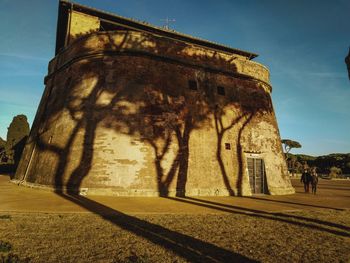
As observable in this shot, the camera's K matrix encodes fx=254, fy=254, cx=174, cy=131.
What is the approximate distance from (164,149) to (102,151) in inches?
112

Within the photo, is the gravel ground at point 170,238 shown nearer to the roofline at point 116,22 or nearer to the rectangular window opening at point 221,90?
the rectangular window opening at point 221,90

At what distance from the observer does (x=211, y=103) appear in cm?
1425

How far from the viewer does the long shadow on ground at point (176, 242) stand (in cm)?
394

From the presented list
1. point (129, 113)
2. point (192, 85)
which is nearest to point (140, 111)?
point (129, 113)

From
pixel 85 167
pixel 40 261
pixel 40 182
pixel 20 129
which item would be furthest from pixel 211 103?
pixel 20 129

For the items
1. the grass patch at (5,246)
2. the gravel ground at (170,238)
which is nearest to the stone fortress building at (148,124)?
the gravel ground at (170,238)

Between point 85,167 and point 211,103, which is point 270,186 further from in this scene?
point 85,167

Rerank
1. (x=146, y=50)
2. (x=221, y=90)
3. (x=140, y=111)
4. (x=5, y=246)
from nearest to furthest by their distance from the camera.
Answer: (x=5, y=246)
(x=140, y=111)
(x=146, y=50)
(x=221, y=90)

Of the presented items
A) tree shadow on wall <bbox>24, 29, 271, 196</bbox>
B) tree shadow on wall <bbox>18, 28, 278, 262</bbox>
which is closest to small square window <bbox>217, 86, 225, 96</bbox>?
tree shadow on wall <bbox>24, 29, 271, 196</bbox>

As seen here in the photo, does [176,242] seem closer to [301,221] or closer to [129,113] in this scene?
[301,221]

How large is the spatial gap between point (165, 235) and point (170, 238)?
0.73ft

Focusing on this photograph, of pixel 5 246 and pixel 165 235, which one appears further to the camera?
pixel 165 235

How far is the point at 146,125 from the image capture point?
39.9ft

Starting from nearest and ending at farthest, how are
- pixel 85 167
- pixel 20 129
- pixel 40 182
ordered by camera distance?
pixel 85 167, pixel 40 182, pixel 20 129
